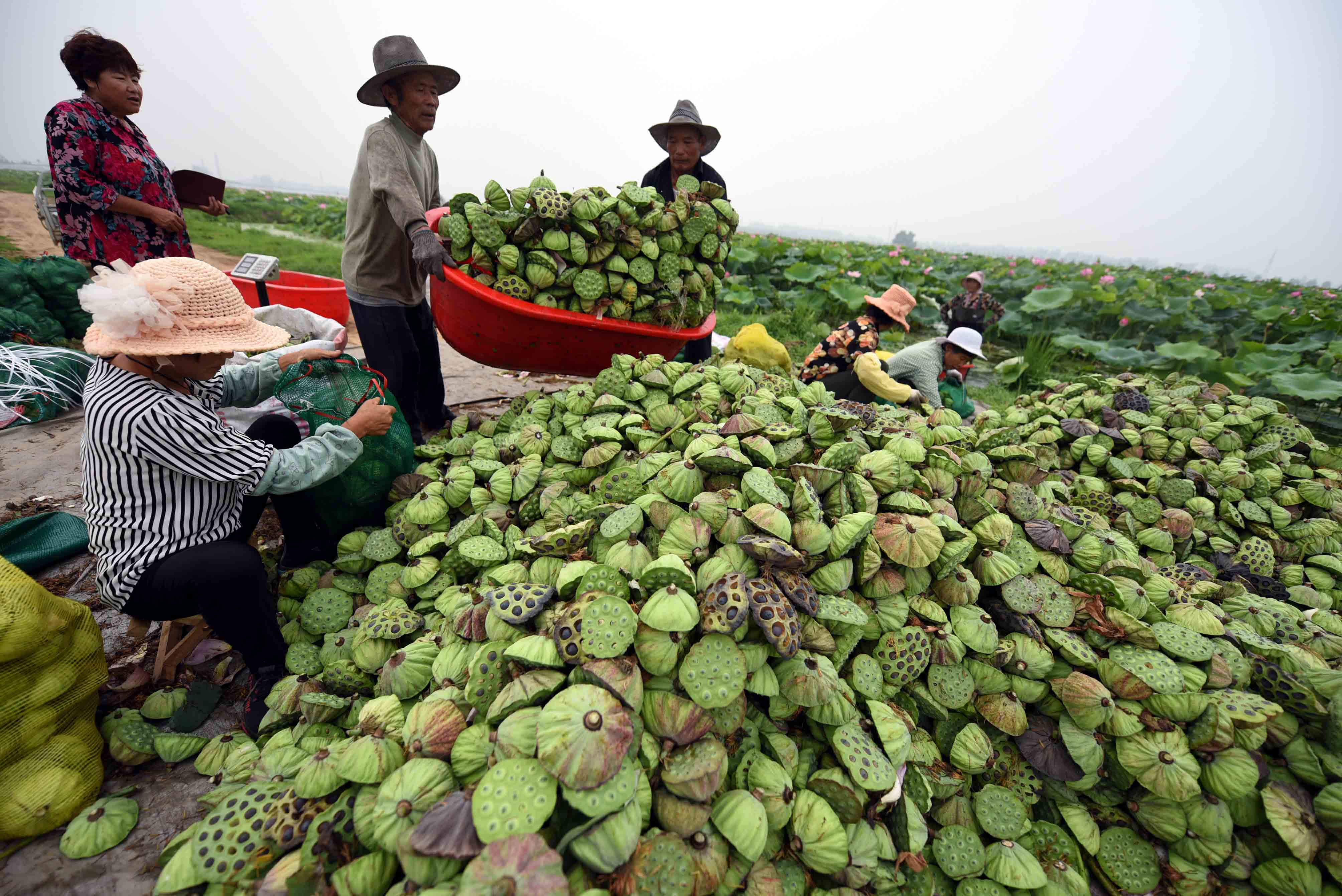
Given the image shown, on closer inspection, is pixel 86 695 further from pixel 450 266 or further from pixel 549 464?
pixel 450 266

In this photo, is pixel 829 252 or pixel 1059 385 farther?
pixel 829 252

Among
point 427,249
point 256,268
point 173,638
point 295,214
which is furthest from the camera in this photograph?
point 295,214

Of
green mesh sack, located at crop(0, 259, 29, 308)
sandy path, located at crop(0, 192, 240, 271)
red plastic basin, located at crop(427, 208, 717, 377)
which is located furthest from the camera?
sandy path, located at crop(0, 192, 240, 271)

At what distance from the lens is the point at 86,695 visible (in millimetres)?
1846

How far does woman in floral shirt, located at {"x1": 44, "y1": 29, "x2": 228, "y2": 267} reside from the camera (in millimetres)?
2949

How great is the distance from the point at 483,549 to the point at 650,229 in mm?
2345

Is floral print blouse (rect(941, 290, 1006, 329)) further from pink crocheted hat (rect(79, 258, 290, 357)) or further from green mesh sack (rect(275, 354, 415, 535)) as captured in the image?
pink crocheted hat (rect(79, 258, 290, 357))

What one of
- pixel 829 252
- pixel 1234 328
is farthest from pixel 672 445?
pixel 829 252

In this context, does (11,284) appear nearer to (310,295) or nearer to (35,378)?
(35,378)

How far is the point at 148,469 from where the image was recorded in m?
1.87

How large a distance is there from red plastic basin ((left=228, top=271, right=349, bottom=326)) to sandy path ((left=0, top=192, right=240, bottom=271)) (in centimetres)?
492

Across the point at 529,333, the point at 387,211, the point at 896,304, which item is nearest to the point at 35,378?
the point at 387,211

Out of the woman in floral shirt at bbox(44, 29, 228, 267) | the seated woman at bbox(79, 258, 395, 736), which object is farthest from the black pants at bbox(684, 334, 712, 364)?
the woman in floral shirt at bbox(44, 29, 228, 267)

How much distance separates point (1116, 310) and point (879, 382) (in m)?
8.30
